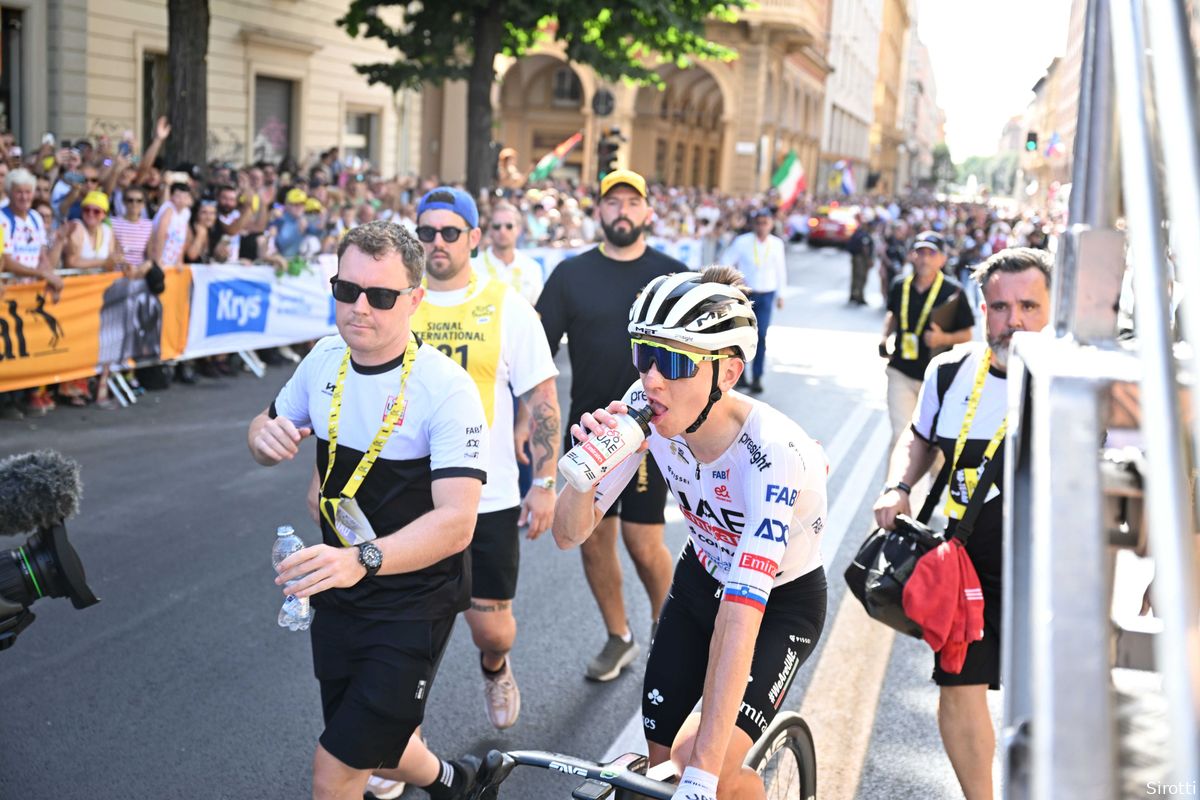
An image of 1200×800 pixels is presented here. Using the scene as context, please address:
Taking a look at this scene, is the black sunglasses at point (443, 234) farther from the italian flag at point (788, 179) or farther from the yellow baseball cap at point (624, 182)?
the italian flag at point (788, 179)

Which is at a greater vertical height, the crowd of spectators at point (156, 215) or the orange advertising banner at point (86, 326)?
the crowd of spectators at point (156, 215)

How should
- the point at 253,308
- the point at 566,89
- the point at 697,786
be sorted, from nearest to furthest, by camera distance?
the point at 697,786
the point at 253,308
the point at 566,89

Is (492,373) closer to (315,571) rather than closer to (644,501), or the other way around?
(644,501)

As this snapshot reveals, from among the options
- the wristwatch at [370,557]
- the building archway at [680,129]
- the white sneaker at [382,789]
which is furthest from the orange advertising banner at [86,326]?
the building archway at [680,129]

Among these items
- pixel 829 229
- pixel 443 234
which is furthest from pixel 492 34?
pixel 829 229

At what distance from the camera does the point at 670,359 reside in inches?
128

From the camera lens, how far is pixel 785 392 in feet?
48.5

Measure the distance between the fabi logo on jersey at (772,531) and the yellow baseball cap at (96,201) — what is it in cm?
1025

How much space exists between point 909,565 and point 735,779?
1.06 metres

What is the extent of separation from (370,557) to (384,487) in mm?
394

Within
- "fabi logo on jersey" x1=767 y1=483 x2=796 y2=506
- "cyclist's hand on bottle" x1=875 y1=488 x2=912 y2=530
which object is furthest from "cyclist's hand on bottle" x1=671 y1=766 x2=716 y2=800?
"cyclist's hand on bottle" x1=875 y1=488 x2=912 y2=530

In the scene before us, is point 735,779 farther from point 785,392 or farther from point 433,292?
point 785,392

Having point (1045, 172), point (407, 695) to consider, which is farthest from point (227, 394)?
point (1045, 172)

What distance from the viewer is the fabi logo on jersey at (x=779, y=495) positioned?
3.35 metres
